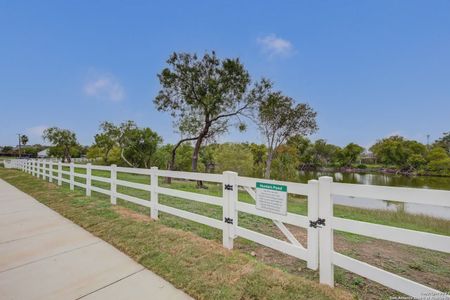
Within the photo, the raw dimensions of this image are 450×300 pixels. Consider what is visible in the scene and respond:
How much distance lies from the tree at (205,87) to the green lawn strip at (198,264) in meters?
11.9

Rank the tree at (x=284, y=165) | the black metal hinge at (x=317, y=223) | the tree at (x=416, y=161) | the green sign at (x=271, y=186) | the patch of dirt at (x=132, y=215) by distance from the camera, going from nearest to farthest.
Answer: the black metal hinge at (x=317, y=223)
the green sign at (x=271, y=186)
the patch of dirt at (x=132, y=215)
the tree at (x=284, y=165)
the tree at (x=416, y=161)

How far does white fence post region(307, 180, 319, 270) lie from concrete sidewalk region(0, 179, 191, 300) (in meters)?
1.55

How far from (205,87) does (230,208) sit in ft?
43.2

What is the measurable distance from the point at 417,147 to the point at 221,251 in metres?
77.7

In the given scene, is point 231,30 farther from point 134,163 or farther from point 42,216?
point 134,163

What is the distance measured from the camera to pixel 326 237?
2895 mm

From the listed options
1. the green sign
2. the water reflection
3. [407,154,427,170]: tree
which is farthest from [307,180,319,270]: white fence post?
[407,154,427,170]: tree

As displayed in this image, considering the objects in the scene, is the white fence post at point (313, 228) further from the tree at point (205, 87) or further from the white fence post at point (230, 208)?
the tree at point (205, 87)

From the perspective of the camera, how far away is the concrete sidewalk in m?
2.81

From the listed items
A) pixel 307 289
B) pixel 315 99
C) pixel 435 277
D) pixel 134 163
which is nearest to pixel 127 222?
pixel 307 289

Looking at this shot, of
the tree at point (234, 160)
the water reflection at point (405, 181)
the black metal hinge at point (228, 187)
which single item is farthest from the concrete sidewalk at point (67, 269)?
the water reflection at point (405, 181)

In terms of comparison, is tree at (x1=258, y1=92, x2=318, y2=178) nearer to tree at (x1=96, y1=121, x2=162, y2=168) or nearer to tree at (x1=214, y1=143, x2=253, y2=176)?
tree at (x1=214, y1=143, x2=253, y2=176)

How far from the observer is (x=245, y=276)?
9.78 ft

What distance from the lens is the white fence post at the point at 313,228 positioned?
297 cm
